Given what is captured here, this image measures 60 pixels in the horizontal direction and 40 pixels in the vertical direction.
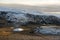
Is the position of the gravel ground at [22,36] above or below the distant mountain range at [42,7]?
below

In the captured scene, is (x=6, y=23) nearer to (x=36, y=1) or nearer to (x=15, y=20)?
(x=15, y=20)

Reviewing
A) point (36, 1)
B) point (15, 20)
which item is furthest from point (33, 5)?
point (15, 20)

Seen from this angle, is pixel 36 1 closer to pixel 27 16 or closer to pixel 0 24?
pixel 27 16

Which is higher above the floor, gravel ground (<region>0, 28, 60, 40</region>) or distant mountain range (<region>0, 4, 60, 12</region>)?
distant mountain range (<region>0, 4, 60, 12</region>)

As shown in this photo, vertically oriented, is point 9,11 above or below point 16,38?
above

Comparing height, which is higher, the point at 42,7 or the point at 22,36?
the point at 42,7

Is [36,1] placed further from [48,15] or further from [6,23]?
[6,23]

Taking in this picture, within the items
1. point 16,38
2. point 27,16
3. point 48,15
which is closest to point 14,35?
point 16,38

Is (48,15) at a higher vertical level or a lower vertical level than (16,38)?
higher
